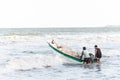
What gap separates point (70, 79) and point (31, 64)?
6.67m

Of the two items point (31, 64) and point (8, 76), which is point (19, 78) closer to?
point (8, 76)

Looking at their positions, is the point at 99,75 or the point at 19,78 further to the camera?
the point at 99,75

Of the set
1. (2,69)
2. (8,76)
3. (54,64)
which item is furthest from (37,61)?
(8,76)

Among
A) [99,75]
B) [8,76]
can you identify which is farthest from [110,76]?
[8,76]

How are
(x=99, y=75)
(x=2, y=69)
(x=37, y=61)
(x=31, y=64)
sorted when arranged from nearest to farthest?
(x=99, y=75) → (x=2, y=69) → (x=31, y=64) → (x=37, y=61)

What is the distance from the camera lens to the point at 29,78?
16000 mm

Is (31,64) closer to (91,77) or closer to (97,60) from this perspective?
(97,60)

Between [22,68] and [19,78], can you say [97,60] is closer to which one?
[22,68]

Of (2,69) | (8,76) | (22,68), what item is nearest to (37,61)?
(22,68)

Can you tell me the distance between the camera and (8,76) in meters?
16.7

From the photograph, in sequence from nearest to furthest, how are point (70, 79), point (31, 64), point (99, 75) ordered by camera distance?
point (70, 79) → point (99, 75) → point (31, 64)

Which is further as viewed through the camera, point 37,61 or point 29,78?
point 37,61

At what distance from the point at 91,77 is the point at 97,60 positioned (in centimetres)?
660

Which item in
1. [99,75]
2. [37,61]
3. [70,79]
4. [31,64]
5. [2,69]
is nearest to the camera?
[70,79]
